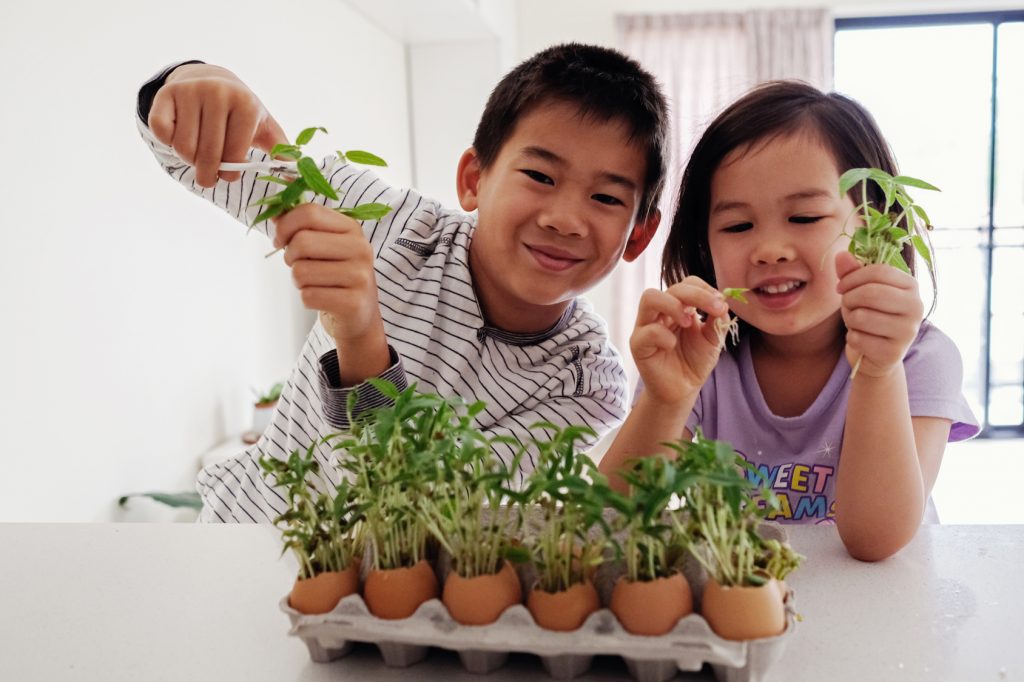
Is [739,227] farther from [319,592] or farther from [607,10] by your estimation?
[607,10]

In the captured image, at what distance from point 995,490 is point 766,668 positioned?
4433 mm

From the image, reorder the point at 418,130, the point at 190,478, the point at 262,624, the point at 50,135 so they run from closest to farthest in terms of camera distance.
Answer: the point at 262,624
the point at 50,135
the point at 190,478
the point at 418,130

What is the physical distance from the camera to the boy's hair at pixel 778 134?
113 cm

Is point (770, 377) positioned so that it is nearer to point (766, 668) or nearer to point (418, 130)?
point (766, 668)

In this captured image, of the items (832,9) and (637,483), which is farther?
(832,9)

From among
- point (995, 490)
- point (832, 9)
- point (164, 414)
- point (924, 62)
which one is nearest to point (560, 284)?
point (164, 414)

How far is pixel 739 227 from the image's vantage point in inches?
43.6

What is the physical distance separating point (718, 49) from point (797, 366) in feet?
14.4

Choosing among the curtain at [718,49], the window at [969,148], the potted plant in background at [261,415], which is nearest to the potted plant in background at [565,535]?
the potted plant in background at [261,415]

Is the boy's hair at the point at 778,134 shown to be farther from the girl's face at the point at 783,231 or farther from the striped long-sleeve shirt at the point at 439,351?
the striped long-sleeve shirt at the point at 439,351

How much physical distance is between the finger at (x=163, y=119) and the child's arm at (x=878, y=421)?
70 centimetres

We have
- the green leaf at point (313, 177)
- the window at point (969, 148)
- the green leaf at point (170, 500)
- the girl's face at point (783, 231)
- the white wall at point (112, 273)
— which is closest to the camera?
the green leaf at point (313, 177)

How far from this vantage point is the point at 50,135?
68.1 inches

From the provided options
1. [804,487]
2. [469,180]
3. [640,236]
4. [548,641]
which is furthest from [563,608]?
[469,180]
